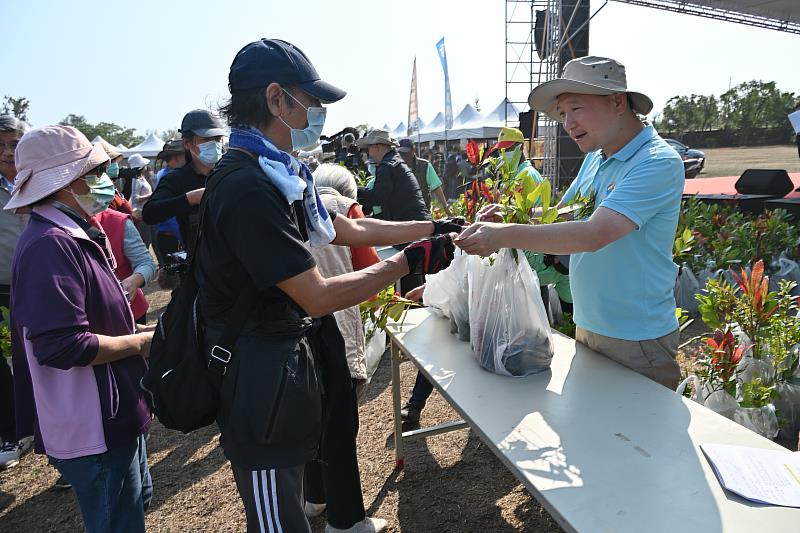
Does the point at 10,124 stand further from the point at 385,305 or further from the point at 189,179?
the point at 385,305

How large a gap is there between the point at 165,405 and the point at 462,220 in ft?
4.17

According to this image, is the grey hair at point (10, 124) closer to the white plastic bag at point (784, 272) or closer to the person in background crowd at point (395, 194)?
the person in background crowd at point (395, 194)

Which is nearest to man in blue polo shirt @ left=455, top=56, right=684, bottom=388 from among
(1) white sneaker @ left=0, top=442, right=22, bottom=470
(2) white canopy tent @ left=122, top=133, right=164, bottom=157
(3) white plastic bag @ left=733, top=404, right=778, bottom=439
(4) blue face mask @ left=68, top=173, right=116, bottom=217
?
(3) white plastic bag @ left=733, top=404, right=778, bottom=439

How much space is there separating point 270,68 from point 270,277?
0.56 m

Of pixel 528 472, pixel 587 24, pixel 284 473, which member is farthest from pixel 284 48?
pixel 587 24

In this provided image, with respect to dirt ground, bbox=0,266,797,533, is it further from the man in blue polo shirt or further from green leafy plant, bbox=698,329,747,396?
the man in blue polo shirt

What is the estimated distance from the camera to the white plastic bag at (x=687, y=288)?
4.76 meters

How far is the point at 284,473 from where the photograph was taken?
4.40 ft

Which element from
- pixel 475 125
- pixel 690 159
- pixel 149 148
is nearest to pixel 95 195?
pixel 475 125

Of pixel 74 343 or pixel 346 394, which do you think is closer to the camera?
pixel 74 343

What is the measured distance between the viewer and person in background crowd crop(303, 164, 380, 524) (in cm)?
205

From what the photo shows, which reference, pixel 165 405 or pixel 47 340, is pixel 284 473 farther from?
pixel 47 340

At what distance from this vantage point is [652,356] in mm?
1787

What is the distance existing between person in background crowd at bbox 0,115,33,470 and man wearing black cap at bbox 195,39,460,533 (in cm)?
234
